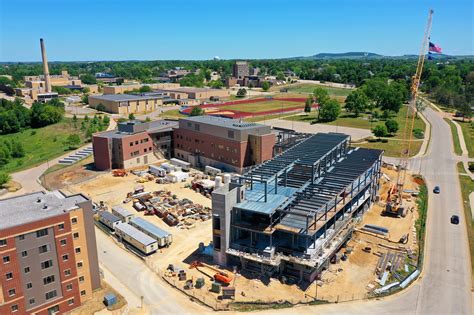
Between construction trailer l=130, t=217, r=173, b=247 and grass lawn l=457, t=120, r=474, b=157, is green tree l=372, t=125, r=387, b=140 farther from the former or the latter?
construction trailer l=130, t=217, r=173, b=247

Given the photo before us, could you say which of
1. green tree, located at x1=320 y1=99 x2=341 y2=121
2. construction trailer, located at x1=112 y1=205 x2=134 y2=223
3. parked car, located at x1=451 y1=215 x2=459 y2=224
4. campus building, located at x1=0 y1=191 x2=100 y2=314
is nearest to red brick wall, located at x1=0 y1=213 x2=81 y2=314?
campus building, located at x1=0 y1=191 x2=100 y2=314

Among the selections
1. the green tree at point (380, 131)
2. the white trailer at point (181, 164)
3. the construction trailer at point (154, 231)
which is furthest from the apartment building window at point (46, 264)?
the green tree at point (380, 131)

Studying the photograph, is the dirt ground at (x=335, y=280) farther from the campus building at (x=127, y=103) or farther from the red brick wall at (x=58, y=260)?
the campus building at (x=127, y=103)

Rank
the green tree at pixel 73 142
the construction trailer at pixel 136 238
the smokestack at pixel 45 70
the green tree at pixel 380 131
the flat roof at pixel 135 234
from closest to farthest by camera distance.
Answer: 1. the construction trailer at pixel 136 238
2. the flat roof at pixel 135 234
3. the green tree at pixel 73 142
4. the green tree at pixel 380 131
5. the smokestack at pixel 45 70

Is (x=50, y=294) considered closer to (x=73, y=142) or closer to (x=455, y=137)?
(x=73, y=142)

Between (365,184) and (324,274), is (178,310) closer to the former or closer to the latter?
(324,274)
